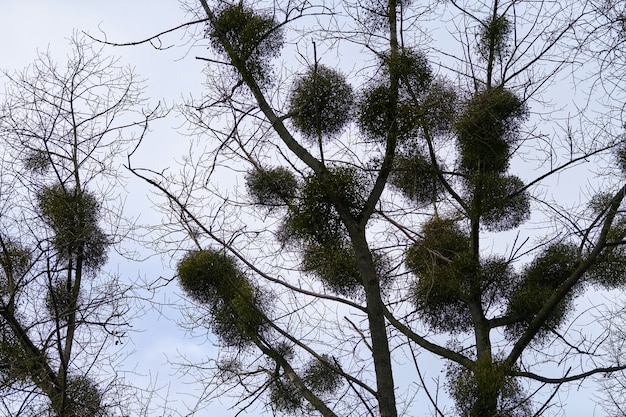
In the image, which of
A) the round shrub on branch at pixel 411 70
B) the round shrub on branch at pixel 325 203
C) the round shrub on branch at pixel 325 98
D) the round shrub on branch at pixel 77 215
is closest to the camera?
the round shrub on branch at pixel 325 203

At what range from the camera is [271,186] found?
6.99 meters

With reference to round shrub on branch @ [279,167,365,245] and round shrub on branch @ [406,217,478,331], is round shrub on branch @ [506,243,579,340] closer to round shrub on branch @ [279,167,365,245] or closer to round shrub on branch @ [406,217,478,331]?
round shrub on branch @ [406,217,478,331]

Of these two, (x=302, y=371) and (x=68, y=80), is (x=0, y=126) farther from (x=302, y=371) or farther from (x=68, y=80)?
(x=302, y=371)

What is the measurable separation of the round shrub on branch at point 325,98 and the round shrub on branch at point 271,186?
659 mm

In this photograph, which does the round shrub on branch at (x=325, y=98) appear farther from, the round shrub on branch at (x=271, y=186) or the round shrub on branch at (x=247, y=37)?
the round shrub on branch at (x=271, y=186)

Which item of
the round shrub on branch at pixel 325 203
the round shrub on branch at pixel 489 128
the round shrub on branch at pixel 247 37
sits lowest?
the round shrub on branch at pixel 325 203

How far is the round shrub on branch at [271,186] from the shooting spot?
22.8ft

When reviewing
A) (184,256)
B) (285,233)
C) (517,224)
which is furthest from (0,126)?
(517,224)

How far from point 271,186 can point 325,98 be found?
93 cm

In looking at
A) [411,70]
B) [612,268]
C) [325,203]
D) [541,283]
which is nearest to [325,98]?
[411,70]

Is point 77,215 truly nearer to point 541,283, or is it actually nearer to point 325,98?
point 325,98

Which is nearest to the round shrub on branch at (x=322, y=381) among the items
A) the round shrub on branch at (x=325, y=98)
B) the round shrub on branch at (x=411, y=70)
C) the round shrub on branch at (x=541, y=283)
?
the round shrub on branch at (x=541, y=283)

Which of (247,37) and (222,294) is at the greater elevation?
(247,37)

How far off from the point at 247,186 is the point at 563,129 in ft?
7.86
